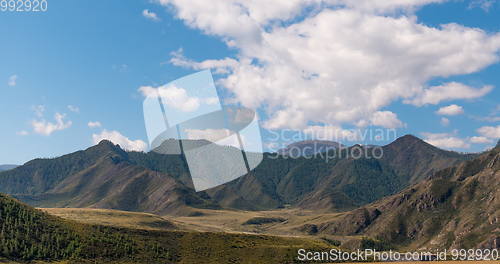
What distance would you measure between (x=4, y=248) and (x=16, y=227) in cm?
2075

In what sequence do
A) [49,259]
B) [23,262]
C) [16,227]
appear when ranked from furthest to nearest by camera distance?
[16,227] < [49,259] < [23,262]

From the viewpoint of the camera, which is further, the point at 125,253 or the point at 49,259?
the point at 125,253

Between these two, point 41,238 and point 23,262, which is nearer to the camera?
point 23,262

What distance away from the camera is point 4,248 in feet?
548

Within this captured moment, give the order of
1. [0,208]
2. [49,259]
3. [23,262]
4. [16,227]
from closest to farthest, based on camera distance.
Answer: [23,262] → [49,259] → [16,227] → [0,208]

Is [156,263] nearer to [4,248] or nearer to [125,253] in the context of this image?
[125,253]

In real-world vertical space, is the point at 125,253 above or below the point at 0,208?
below

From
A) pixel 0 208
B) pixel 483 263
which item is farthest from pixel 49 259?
pixel 483 263

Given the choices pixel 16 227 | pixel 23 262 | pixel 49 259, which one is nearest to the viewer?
pixel 23 262

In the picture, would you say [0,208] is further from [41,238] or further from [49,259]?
[49,259]

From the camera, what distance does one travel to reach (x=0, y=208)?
19875 cm

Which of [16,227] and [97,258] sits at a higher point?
[16,227]

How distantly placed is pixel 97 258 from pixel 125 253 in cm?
1425

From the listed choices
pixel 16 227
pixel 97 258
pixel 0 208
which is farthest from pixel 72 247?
pixel 0 208
